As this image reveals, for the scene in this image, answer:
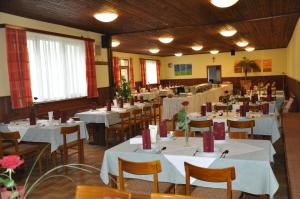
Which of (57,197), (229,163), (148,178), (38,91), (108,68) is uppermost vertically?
(108,68)

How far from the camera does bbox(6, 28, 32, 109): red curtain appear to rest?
5689 millimetres

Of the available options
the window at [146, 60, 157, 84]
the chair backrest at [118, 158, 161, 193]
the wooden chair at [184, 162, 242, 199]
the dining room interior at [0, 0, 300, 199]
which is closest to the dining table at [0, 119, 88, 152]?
the dining room interior at [0, 0, 300, 199]

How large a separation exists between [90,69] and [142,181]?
547 centimetres

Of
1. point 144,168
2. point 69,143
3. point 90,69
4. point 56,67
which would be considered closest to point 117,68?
point 90,69

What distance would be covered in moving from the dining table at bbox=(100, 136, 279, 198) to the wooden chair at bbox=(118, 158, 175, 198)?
67mm

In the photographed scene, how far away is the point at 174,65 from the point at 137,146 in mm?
16158

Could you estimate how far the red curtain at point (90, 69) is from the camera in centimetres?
793

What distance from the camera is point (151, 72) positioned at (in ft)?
57.9

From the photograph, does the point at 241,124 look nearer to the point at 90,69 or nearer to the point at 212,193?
the point at 212,193

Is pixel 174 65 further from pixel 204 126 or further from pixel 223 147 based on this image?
pixel 223 147

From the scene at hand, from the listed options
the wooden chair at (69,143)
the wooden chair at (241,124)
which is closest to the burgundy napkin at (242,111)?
the wooden chair at (241,124)

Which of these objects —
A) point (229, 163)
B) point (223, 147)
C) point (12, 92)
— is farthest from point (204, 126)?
point (12, 92)

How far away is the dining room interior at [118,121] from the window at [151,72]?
6.69 m

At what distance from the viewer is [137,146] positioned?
3225 mm
